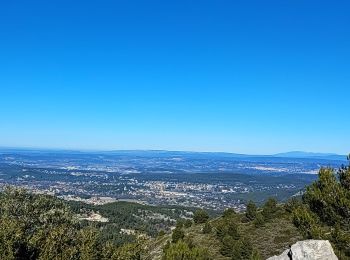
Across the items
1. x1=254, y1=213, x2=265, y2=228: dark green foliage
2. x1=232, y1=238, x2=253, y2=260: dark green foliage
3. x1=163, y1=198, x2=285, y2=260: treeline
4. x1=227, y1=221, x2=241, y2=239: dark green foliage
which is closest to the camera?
→ x1=163, y1=198, x2=285, y2=260: treeline

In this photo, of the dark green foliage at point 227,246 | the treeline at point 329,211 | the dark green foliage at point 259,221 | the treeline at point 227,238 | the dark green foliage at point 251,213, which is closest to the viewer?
the treeline at point 329,211

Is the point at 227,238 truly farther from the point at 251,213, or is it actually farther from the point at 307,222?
the point at 307,222

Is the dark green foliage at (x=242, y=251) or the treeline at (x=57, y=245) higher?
the treeline at (x=57, y=245)

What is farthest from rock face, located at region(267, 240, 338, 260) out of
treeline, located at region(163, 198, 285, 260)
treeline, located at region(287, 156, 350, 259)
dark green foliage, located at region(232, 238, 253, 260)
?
dark green foliage, located at region(232, 238, 253, 260)

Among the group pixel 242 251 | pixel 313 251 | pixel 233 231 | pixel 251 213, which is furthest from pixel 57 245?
pixel 251 213

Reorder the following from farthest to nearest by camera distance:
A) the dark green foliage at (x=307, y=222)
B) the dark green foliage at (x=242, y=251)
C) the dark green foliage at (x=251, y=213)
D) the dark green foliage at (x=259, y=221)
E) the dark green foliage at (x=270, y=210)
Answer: the dark green foliage at (x=251, y=213) < the dark green foliage at (x=270, y=210) < the dark green foliage at (x=259, y=221) < the dark green foliage at (x=242, y=251) < the dark green foliage at (x=307, y=222)

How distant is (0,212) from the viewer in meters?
39.2

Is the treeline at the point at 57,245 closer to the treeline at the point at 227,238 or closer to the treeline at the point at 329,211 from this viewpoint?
the treeline at the point at 227,238

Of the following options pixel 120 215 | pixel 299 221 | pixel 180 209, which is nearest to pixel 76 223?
pixel 299 221

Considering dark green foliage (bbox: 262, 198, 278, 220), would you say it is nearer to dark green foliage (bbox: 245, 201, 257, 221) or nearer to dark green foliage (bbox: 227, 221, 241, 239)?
dark green foliage (bbox: 245, 201, 257, 221)

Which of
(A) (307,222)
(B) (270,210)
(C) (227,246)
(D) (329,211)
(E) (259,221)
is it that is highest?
(D) (329,211)

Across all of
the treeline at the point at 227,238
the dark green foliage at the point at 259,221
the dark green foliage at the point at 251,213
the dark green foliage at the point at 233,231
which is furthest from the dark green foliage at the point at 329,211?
the dark green foliage at the point at 251,213

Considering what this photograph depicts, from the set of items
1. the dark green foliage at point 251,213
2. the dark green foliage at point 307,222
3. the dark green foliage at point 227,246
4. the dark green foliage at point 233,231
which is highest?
the dark green foliage at point 307,222

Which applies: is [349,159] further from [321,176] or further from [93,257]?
[93,257]
